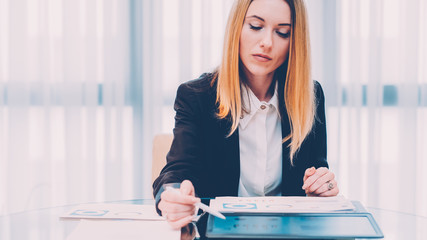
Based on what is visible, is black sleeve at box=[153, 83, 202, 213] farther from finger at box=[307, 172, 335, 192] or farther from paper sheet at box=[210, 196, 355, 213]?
finger at box=[307, 172, 335, 192]

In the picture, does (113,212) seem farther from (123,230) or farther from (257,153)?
(257,153)

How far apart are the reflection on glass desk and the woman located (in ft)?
0.76

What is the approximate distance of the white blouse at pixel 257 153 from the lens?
148 cm

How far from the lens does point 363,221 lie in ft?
3.00

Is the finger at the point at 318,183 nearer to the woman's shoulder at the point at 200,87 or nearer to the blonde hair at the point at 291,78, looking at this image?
the blonde hair at the point at 291,78

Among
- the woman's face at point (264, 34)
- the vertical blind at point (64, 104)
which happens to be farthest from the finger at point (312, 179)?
the vertical blind at point (64, 104)

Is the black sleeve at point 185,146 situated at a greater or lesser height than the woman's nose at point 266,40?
lesser

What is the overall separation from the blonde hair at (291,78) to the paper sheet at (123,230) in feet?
1.74

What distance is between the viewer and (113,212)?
1076 mm

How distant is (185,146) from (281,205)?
408mm

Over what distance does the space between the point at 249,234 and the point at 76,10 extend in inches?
87.8

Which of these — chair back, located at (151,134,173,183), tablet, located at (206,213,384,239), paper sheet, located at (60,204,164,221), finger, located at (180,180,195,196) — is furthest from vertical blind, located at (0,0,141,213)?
tablet, located at (206,213,384,239)

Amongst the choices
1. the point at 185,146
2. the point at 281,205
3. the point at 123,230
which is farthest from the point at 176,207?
the point at 185,146

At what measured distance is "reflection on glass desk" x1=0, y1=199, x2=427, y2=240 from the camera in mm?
1042
